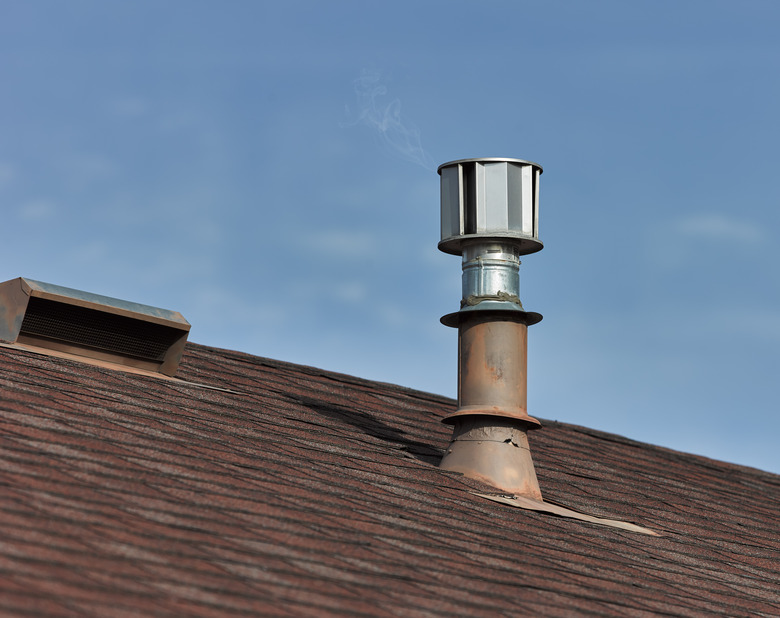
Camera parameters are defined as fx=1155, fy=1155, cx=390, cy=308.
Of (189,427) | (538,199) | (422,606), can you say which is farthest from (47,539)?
(538,199)

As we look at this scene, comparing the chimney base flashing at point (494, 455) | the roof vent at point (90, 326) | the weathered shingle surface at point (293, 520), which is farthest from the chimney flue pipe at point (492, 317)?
the roof vent at point (90, 326)

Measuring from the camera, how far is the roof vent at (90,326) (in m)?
8.54

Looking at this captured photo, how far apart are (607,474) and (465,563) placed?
4.69 metres

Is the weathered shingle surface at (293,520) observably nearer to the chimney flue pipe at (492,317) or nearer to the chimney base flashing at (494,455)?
the chimney base flashing at (494,455)

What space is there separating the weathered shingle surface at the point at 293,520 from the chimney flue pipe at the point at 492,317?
0.38 m

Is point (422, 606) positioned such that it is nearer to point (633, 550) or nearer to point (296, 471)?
point (296, 471)

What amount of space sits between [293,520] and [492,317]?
2.98m

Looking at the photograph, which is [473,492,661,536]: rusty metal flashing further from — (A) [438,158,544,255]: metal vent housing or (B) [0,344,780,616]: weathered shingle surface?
(A) [438,158,544,255]: metal vent housing

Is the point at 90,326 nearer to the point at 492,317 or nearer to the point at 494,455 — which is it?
the point at 492,317

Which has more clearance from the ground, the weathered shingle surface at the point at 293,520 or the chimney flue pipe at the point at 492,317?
the chimney flue pipe at the point at 492,317

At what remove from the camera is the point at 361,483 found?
7113mm

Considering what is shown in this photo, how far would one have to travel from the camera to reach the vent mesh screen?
859cm

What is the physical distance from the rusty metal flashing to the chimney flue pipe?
0.10 metres

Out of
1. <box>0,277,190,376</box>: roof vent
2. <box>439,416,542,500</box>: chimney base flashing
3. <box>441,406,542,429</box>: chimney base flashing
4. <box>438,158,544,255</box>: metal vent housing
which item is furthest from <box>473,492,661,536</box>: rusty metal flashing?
<box>0,277,190,376</box>: roof vent
